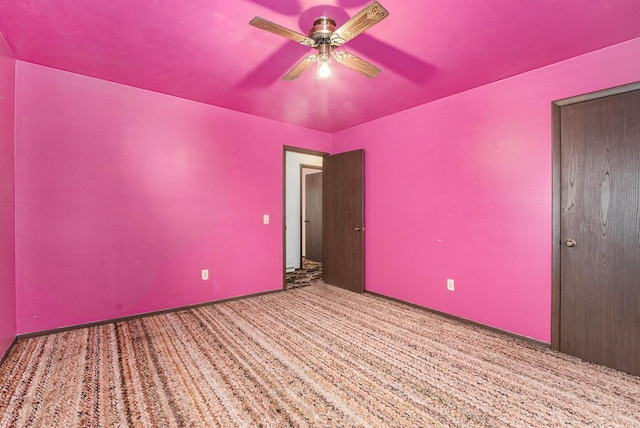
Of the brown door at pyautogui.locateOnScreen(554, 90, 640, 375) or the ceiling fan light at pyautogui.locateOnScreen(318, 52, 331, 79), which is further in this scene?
the brown door at pyautogui.locateOnScreen(554, 90, 640, 375)

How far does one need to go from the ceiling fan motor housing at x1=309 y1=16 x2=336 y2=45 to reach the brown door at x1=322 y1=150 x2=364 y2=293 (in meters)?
2.37

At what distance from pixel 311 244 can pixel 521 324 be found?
14.8 ft

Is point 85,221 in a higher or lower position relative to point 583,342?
higher

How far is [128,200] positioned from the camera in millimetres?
3039

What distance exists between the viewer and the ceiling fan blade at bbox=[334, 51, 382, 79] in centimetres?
195

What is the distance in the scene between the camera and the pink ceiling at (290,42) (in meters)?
1.79

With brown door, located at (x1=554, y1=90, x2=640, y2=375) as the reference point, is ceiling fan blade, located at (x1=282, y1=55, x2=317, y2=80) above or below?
above

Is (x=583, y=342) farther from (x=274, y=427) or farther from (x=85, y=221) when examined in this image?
(x=85, y=221)

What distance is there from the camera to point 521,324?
2.69m

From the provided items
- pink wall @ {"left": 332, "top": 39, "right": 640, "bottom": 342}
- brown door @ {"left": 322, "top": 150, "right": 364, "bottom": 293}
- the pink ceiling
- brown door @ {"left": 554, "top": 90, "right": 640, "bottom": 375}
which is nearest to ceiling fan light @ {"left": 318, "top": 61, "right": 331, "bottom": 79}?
the pink ceiling

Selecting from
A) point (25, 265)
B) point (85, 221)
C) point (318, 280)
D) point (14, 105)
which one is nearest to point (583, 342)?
point (318, 280)

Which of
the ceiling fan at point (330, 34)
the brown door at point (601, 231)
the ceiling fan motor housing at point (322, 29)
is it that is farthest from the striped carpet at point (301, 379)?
the ceiling fan motor housing at point (322, 29)

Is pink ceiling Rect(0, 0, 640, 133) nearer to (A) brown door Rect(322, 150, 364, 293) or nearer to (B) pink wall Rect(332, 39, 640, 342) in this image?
(B) pink wall Rect(332, 39, 640, 342)

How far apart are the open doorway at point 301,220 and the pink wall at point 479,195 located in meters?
1.57
